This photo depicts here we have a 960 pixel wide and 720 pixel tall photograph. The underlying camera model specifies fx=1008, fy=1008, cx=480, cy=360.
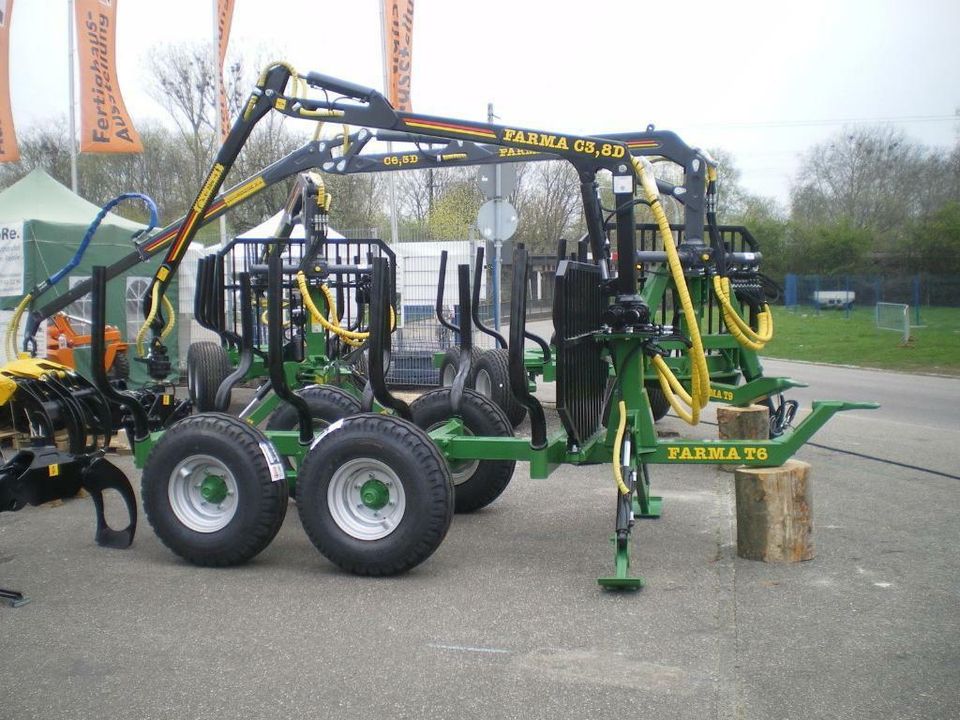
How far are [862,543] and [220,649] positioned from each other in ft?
13.9

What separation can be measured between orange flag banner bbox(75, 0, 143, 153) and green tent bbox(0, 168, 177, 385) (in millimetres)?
3206

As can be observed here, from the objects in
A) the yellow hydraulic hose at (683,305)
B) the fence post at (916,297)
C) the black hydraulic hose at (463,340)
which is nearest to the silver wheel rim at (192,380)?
the black hydraulic hose at (463,340)

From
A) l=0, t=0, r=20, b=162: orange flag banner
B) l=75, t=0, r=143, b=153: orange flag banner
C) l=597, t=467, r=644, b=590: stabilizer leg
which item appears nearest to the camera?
l=597, t=467, r=644, b=590: stabilizer leg

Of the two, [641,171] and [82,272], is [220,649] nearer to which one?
[641,171]

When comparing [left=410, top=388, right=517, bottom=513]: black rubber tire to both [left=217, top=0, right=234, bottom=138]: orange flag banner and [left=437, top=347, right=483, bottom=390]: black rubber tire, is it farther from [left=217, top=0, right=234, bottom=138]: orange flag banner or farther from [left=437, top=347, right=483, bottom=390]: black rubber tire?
[left=217, top=0, right=234, bottom=138]: orange flag banner

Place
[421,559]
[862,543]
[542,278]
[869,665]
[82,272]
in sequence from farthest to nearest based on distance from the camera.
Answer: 1. [542,278]
2. [82,272]
3. [862,543]
4. [421,559]
5. [869,665]

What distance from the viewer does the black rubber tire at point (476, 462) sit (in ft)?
24.6

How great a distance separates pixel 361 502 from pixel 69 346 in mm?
8896

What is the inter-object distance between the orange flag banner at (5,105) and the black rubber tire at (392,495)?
1397 centimetres

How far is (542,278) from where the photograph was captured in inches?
1316

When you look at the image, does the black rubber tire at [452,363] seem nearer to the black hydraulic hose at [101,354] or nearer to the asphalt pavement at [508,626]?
the asphalt pavement at [508,626]

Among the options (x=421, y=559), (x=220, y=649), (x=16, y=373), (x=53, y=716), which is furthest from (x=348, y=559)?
(x=16, y=373)

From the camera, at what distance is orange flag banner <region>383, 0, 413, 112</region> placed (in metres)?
20.5

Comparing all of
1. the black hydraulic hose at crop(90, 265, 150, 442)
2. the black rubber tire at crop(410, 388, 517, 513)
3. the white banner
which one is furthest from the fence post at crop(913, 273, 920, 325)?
the black hydraulic hose at crop(90, 265, 150, 442)
